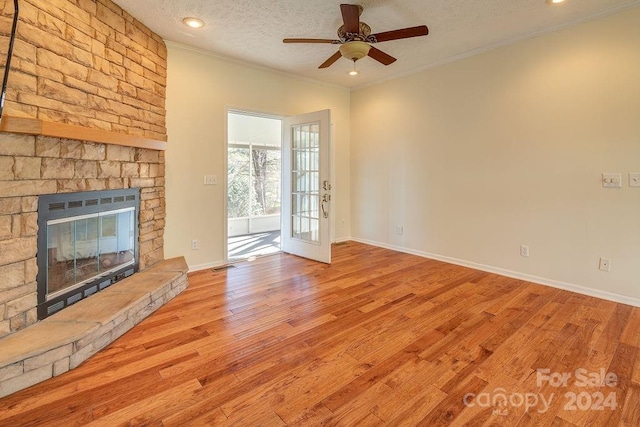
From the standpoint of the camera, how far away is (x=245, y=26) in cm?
314

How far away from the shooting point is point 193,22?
3.05 m

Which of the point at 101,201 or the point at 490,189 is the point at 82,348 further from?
the point at 490,189

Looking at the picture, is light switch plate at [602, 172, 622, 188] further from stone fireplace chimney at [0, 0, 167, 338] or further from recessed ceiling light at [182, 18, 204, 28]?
stone fireplace chimney at [0, 0, 167, 338]

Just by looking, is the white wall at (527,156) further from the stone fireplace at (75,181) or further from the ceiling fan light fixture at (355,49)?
the stone fireplace at (75,181)

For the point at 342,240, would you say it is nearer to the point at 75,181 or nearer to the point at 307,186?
the point at 307,186

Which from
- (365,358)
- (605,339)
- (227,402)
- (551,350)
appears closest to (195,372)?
(227,402)

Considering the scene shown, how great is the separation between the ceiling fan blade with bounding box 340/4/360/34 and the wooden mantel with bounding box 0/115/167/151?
6.97ft

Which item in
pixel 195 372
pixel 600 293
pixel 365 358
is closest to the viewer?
pixel 195 372

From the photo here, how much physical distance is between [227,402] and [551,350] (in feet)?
7.05

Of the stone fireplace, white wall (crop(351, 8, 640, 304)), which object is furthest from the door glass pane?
the stone fireplace

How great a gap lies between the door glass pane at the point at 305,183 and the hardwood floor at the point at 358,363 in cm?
147

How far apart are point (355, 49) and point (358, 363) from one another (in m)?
2.60

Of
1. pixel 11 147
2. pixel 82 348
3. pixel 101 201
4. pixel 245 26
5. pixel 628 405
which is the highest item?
pixel 245 26

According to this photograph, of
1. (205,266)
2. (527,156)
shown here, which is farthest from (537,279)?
(205,266)
